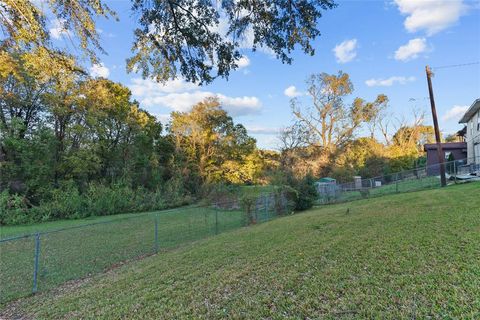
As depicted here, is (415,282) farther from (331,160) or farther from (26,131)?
(331,160)

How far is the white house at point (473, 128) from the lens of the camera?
19711 millimetres

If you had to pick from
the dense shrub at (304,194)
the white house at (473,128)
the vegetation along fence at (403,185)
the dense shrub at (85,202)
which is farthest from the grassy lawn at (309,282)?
the white house at (473,128)

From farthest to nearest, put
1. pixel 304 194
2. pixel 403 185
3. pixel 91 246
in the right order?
pixel 403 185 < pixel 304 194 < pixel 91 246

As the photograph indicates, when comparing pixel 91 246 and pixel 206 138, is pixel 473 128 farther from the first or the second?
pixel 91 246

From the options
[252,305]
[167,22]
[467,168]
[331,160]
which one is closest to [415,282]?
[252,305]

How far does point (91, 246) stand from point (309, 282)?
27.6 feet

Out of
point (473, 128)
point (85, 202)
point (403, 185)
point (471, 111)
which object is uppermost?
point (471, 111)

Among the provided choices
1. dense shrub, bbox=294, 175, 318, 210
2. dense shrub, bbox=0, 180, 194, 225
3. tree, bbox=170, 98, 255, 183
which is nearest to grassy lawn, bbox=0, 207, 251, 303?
dense shrub, bbox=0, 180, 194, 225

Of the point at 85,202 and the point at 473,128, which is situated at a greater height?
the point at 473,128

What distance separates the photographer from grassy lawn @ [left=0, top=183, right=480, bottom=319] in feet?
9.74

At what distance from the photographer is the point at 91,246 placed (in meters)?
9.45

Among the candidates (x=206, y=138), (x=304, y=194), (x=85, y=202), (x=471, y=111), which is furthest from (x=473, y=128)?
(x=85, y=202)

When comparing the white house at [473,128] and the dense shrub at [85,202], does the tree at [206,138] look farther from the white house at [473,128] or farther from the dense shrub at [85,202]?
the white house at [473,128]

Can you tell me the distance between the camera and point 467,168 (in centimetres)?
1809
